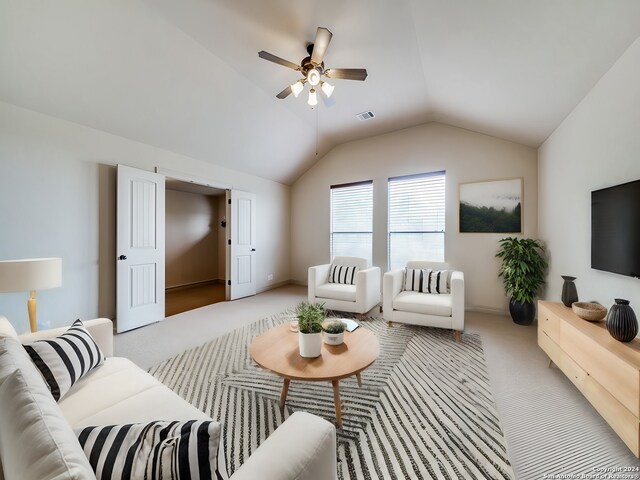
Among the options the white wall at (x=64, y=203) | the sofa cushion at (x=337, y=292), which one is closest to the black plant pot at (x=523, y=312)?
the sofa cushion at (x=337, y=292)

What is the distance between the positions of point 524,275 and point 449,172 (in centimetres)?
187

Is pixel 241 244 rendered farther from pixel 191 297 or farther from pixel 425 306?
pixel 425 306

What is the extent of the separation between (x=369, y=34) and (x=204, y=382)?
11.4 ft

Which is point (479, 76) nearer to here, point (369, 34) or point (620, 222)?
point (369, 34)

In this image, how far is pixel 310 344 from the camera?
1.79 m

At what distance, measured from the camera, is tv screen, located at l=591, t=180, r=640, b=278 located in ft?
5.82

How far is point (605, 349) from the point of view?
1.57 m

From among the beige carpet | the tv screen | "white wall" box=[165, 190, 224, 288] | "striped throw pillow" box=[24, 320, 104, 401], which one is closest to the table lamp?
"striped throw pillow" box=[24, 320, 104, 401]

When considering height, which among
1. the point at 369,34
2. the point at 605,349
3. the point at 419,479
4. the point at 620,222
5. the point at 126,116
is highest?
the point at 369,34

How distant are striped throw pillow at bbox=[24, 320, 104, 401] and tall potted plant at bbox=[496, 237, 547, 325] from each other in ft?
14.0

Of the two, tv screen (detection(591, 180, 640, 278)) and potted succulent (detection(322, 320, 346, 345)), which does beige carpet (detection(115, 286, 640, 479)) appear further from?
potted succulent (detection(322, 320, 346, 345))

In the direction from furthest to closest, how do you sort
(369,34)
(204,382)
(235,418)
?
(369,34) → (204,382) → (235,418)

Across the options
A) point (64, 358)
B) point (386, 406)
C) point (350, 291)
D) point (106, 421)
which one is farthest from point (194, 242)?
point (386, 406)

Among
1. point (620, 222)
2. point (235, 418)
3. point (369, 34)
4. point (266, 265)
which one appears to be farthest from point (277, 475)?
point (266, 265)
